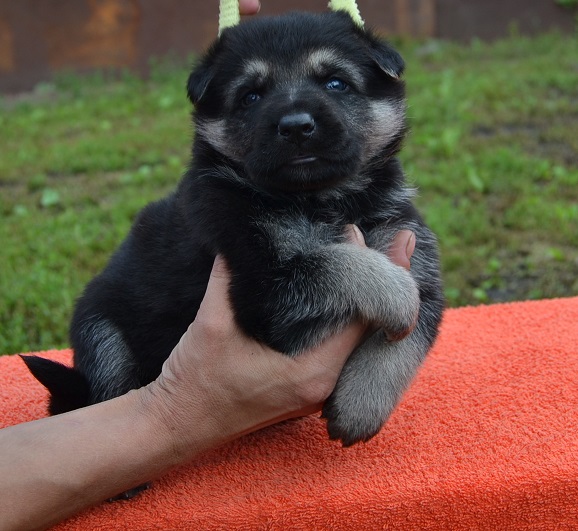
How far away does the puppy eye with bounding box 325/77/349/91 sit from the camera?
272 cm

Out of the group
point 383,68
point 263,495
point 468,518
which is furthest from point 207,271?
point 468,518

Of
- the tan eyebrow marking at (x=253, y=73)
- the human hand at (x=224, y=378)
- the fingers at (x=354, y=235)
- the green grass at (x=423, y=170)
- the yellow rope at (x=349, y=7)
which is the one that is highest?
the yellow rope at (x=349, y=7)

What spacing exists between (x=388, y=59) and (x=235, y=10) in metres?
0.56

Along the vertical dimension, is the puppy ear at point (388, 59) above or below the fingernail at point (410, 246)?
above

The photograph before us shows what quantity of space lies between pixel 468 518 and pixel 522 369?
0.95 meters

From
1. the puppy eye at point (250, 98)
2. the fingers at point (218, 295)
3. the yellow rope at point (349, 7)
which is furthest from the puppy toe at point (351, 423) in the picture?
the yellow rope at point (349, 7)

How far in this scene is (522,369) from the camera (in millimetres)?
3201

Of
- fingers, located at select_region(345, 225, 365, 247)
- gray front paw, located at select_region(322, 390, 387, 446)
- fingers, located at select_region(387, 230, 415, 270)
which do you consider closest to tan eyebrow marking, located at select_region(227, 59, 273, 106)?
fingers, located at select_region(345, 225, 365, 247)

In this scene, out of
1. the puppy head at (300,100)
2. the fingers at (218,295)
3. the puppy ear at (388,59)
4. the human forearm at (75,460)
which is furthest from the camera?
the puppy ear at (388,59)

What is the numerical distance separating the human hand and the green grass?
2.06 metres

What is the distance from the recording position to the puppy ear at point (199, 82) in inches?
109

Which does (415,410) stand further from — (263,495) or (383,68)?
(383,68)

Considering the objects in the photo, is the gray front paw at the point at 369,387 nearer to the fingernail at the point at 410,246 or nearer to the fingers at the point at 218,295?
the fingernail at the point at 410,246

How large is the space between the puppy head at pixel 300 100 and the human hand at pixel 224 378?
42 cm
